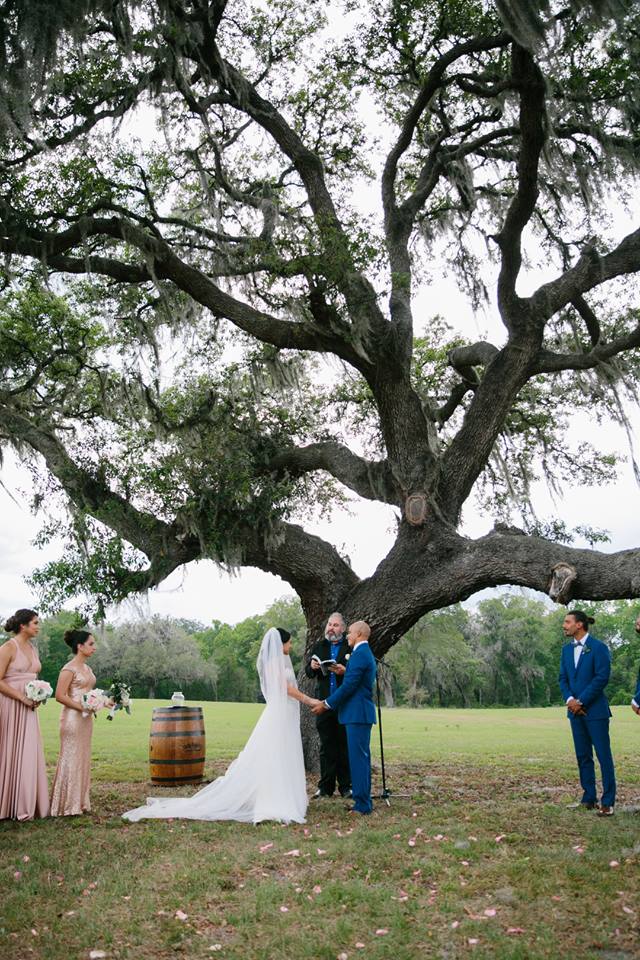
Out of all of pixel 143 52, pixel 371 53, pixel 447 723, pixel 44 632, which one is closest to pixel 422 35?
pixel 371 53

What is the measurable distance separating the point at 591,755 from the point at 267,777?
2.90 m

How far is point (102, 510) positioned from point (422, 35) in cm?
762

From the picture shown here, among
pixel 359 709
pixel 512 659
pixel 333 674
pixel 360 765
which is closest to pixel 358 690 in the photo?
pixel 359 709

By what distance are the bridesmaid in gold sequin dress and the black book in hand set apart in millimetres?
2253

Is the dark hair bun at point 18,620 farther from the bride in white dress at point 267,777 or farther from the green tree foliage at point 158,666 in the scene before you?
the green tree foliage at point 158,666

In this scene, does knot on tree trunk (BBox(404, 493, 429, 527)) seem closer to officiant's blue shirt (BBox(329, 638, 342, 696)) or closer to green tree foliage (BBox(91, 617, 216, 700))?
officiant's blue shirt (BBox(329, 638, 342, 696))

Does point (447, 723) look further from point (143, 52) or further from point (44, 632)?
point (44, 632)

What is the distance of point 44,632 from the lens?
56625 mm

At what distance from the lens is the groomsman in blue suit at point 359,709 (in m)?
7.25

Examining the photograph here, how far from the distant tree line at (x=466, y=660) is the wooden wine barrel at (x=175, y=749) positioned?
3751cm

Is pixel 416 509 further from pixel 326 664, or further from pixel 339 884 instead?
pixel 339 884

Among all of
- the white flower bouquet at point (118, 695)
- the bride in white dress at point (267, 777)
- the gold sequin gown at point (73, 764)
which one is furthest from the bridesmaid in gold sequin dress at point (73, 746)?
the bride in white dress at point (267, 777)

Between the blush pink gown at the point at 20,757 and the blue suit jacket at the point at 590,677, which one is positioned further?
the blush pink gown at the point at 20,757

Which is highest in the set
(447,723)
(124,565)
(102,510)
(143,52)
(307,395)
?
(143,52)
